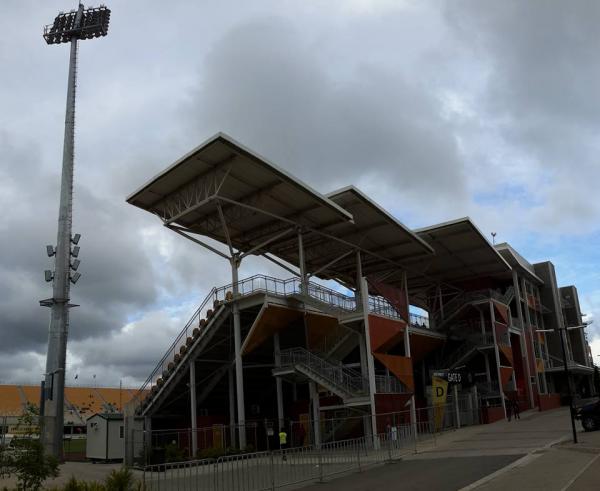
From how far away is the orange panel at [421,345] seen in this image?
139ft

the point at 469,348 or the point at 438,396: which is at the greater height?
the point at 469,348

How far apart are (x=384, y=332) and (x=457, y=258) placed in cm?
1655

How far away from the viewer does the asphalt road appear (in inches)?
600

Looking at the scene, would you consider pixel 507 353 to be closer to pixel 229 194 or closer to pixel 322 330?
pixel 322 330

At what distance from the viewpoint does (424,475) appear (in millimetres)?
17156

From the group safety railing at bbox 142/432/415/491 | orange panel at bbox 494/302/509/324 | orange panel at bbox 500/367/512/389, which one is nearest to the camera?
safety railing at bbox 142/432/415/491

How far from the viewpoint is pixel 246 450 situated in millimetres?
29922

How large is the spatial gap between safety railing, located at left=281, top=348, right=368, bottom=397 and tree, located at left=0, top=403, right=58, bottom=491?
20.9 meters

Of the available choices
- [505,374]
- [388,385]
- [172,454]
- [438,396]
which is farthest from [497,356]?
[172,454]

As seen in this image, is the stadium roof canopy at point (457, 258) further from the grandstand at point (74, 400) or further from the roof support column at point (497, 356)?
the grandstand at point (74, 400)

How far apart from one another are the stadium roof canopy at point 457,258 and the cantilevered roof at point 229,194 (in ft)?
33.5

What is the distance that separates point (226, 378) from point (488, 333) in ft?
69.8

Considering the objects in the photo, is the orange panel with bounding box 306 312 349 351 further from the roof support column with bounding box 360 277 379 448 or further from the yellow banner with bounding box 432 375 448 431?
the yellow banner with bounding box 432 375 448 431

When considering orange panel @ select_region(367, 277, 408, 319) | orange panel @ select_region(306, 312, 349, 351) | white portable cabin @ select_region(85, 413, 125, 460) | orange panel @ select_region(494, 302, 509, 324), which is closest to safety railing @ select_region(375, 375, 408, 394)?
orange panel @ select_region(306, 312, 349, 351)
